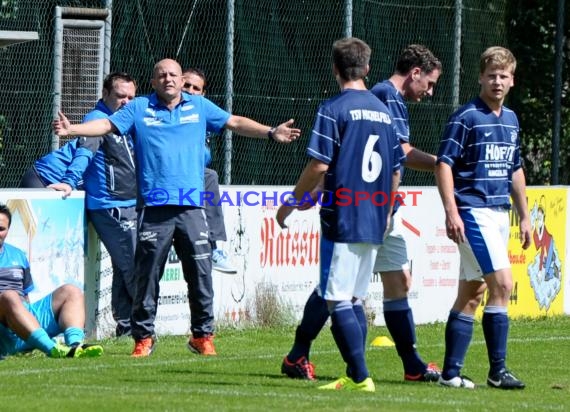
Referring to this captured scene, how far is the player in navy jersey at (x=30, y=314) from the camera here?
1131 cm

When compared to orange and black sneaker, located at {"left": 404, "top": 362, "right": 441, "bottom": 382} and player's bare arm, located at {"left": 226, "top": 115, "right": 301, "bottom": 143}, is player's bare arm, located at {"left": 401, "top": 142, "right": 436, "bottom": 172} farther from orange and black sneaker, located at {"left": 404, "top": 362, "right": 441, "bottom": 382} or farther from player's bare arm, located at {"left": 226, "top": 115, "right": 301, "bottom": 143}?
orange and black sneaker, located at {"left": 404, "top": 362, "right": 441, "bottom": 382}

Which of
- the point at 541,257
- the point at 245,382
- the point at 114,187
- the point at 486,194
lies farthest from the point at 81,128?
the point at 541,257

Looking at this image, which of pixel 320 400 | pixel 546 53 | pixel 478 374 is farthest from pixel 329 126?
pixel 546 53

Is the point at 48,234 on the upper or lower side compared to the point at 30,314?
upper

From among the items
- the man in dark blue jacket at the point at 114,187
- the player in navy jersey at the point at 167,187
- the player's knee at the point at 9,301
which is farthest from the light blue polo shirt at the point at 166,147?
the man in dark blue jacket at the point at 114,187

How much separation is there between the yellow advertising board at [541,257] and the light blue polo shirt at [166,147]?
5881 millimetres

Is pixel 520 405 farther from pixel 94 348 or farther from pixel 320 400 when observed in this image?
pixel 94 348

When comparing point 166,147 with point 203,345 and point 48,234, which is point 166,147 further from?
point 48,234

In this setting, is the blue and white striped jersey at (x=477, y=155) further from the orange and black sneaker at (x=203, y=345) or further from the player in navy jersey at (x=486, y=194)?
the orange and black sneaker at (x=203, y=345)

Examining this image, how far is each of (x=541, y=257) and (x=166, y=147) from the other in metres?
6.82

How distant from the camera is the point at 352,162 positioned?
364 inches

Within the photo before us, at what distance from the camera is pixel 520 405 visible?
887 cm

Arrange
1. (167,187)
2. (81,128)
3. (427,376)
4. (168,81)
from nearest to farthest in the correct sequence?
(427,376), (81,128), (167,187), (168,81)

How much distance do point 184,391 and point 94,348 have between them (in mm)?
2335
